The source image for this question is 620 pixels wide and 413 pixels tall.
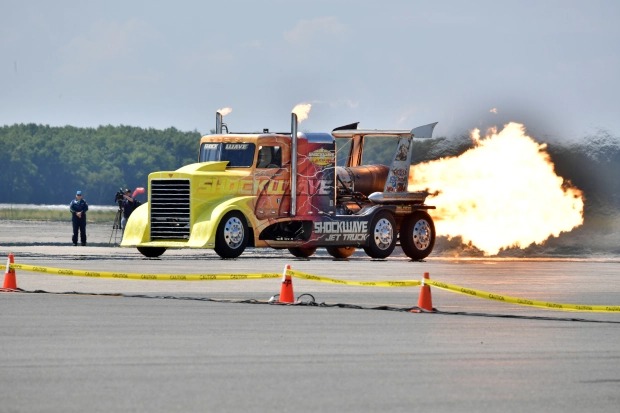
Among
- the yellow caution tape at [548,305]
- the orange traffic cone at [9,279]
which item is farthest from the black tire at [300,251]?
the yellow caution tape at [548,305]

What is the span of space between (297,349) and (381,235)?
23.8 m

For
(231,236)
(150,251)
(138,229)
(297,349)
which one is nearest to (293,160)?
(231,236)

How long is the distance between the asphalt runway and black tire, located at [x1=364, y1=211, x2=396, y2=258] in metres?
11.3

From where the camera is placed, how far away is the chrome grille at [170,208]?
3803cm

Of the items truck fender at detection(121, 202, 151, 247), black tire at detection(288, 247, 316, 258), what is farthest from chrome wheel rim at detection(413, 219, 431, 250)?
truck fender at detection(121, 202, 151, 247)

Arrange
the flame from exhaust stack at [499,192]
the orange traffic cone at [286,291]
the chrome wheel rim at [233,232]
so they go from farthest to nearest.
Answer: the flame from exhaust stack at [499,192]
the chrome wheel rim at [233,232]
the orange traffic cone at [286,291]

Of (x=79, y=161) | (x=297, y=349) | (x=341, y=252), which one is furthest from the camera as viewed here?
(x=79, y=161)

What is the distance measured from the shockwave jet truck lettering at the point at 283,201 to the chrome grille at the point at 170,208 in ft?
0.08

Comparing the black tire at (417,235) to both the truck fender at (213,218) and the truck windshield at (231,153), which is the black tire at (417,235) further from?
the truck windshield at (231,153)

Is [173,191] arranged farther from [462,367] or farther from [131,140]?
[131,140]

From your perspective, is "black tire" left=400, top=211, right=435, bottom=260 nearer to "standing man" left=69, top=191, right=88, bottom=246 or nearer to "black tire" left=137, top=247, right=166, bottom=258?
"black tire" left=137, top=247, right=166, bottom=258

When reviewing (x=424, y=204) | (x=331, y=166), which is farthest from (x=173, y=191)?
(x=424, y=204)

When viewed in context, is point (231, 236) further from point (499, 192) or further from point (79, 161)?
point (79, 161)

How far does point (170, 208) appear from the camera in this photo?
38344 millimetres
